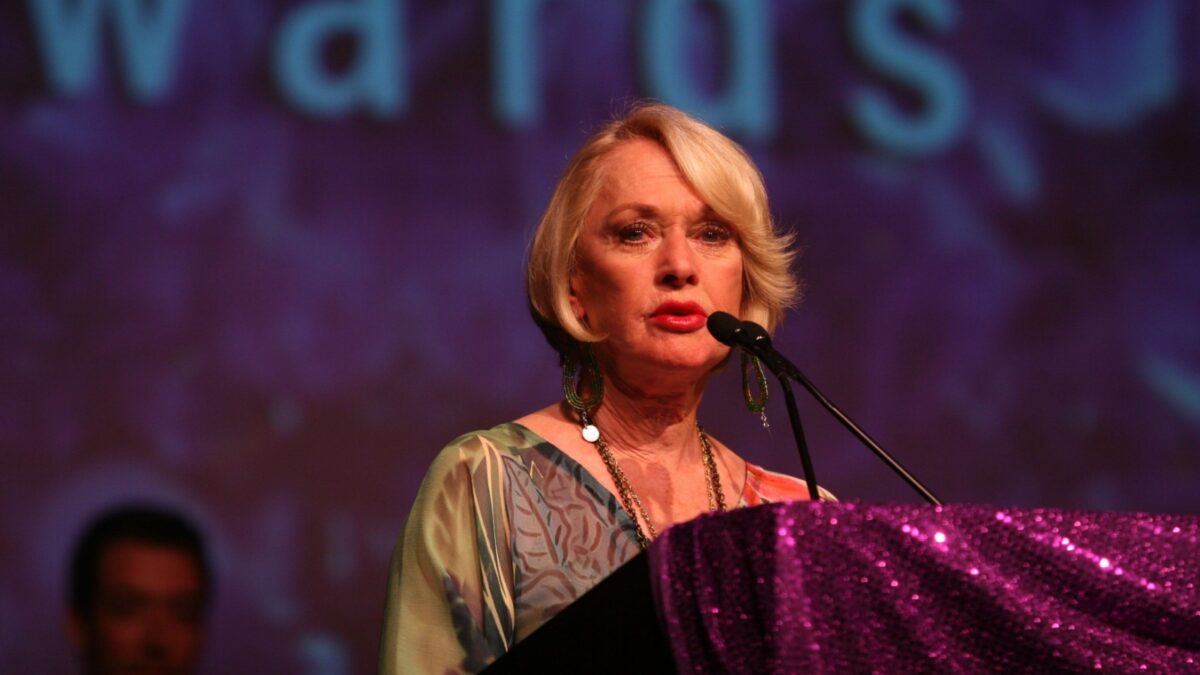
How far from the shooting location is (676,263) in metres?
1.97

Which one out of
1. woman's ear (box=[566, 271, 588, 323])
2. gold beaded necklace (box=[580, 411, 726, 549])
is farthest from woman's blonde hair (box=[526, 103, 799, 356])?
gold beaded necklace (box=[580, 411, 726, 549])

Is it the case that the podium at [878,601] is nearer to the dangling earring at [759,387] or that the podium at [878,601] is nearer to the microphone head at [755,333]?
the microphone head at [755,333]

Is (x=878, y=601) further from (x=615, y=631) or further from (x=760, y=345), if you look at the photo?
(x=760, y=345)

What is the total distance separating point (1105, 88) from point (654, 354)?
1.87 meters

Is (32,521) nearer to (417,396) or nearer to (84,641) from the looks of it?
(84,641)

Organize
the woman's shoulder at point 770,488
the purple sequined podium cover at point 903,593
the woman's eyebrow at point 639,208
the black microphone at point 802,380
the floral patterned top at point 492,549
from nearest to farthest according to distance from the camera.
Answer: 1. the purple sequined podium cover at point 903,593
2. the black microphone at point 802,380
3. the floral patterned top at point 492,549
4. the woman's eyebrow at point 639,208
5. the woman's shoulder at point 770,488

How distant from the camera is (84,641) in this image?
278 cm

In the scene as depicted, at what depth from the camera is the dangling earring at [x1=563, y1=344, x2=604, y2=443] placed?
207 cm

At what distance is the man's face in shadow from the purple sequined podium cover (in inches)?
75.1

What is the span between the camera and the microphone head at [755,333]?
174 centimetres

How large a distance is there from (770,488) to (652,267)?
1.52 feet

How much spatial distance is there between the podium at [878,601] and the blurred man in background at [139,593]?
1770mm

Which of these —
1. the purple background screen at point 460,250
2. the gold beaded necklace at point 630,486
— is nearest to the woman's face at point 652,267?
the gold beaded necklace at point 630,486

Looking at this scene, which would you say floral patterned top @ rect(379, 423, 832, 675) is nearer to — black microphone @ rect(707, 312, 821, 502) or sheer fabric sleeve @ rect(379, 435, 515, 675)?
sheer fabric sleeve @ rect(379, 435, 515, 675)
